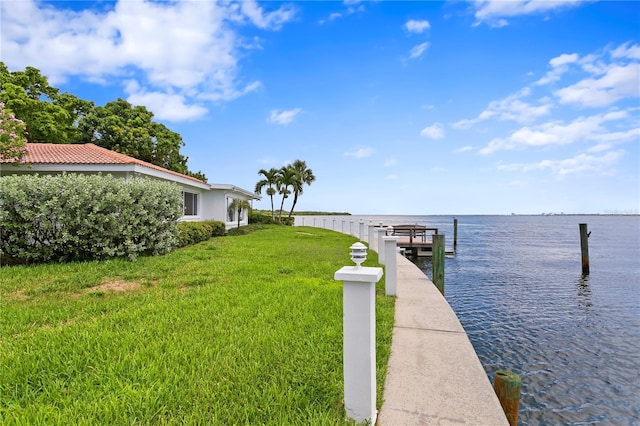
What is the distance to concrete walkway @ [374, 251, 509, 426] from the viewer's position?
8.87 ft

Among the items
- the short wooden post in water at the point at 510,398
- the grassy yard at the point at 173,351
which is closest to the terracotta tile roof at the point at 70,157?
the grassy yard at the point at 173,351

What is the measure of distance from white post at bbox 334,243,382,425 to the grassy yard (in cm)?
22

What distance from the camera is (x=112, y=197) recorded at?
28.9ft

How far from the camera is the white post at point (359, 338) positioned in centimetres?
231

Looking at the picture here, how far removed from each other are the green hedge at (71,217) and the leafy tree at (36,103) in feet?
48.9

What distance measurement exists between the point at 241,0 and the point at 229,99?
686cm

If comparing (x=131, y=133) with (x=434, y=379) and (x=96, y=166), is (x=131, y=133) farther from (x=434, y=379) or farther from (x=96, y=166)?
(x=434, y=379)

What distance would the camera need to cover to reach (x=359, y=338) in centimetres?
237

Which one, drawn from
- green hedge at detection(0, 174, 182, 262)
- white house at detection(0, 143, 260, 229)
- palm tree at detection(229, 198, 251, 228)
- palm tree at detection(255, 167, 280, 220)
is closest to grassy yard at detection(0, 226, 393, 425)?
green hedge at detection(0, 174, 182, 262)

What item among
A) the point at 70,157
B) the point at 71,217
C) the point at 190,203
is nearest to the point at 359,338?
the point at 71,217

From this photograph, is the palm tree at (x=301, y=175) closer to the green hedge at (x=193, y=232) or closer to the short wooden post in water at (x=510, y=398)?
the green hedge at (x=193, y=232)

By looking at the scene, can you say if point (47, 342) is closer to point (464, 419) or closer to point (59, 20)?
point (464, 419)

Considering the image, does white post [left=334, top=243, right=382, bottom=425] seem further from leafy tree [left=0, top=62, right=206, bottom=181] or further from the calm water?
leafy tree [left=0, top=62, right=206, bottom=181]

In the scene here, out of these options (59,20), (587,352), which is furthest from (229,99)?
(587,352)
